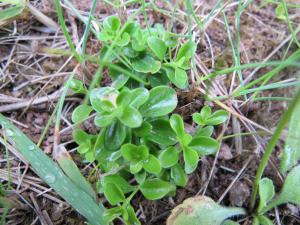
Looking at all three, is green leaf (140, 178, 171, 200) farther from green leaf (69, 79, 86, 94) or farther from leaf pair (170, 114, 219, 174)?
green leaf (69, 79, 86, 94)

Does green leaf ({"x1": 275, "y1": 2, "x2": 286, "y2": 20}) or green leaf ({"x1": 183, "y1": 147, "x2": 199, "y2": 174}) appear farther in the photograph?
green leaf ({"x1": 275, "y1": 2, "x2": 286, "y2": 20})

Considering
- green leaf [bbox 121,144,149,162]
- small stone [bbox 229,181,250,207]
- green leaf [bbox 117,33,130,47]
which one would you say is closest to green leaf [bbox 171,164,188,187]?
green leaf [bbox 121,144,149,162]

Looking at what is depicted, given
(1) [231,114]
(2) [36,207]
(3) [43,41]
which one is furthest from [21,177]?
(1) [231,114]

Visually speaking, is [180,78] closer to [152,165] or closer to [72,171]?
[152,165]

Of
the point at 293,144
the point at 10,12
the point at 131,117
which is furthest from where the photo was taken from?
the point at 10,12

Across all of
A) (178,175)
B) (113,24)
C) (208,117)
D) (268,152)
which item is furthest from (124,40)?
(268,152)

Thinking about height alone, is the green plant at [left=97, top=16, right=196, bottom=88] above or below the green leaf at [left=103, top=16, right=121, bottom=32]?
below

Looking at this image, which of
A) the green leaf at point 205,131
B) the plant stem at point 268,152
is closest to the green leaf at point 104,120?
the green leaf at point 205,131
